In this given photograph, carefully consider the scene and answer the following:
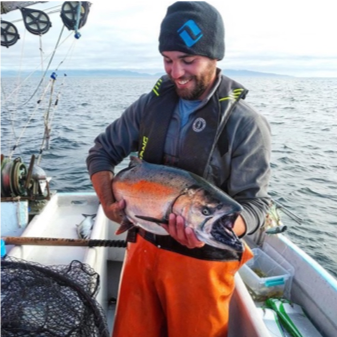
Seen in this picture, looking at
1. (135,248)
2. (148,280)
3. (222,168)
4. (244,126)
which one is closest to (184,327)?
(148,280)

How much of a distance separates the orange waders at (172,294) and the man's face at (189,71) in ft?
4.11

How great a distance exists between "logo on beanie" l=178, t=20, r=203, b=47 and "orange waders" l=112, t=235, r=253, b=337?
154cm

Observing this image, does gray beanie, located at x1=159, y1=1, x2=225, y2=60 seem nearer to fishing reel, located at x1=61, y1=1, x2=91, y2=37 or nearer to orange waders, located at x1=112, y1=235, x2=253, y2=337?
orange waders, located at x1=112, y1=235, x2=253, y2=337

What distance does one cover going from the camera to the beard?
2490mm

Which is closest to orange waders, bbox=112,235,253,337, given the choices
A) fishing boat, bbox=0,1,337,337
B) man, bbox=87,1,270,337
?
man, bbox=87,1,270,337

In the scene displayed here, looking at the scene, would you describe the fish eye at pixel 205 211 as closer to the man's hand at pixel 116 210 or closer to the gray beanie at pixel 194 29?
the man's hand at pixel 116 210

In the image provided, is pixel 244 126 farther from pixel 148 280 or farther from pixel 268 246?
pixel 268 246

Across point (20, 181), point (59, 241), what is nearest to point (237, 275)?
point (59, 241)

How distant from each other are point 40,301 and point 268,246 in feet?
11.3

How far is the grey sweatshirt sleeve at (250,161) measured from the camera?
244 cm

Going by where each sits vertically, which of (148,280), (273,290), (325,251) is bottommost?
(325,251)

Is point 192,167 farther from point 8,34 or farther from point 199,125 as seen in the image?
point 8,34

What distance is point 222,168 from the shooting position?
101 inches

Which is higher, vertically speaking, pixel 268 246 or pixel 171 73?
pixel 171 73
